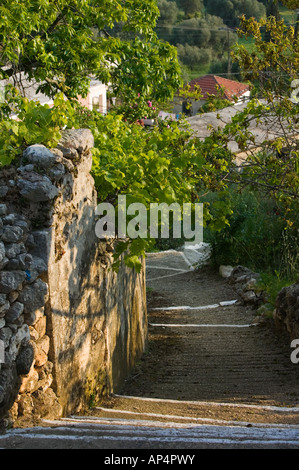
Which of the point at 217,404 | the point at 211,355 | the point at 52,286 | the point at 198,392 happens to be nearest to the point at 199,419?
the point at 217,404

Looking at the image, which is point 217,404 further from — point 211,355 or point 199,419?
point 211,355

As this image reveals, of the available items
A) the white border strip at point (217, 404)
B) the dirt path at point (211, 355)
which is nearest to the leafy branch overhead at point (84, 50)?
the dirt path at point (211, 355)

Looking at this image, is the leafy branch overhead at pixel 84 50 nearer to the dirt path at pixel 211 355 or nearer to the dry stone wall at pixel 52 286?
the dirt path at pixel 211 355

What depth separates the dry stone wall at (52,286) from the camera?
3717mm

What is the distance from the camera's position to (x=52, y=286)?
4141 millimetres

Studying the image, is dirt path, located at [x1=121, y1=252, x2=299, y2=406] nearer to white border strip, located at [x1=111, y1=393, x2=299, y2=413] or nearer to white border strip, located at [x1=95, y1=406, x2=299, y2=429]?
white border strip, located at [x1=111, y1=393, x2=299, y2=413]

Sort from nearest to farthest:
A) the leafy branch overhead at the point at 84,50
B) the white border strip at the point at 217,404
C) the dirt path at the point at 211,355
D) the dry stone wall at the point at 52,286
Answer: the dry stone wall at the point at 52,286
the white border strip at the point at 217,404
the dirt path at the point at 211,355
the leafy branch overhead at the point at 84,50

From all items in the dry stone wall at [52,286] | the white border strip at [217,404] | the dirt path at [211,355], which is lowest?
the dirt path at [211,355]

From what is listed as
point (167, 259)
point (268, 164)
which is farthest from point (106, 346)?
point (167, 259)

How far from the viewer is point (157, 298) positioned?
1202 cm

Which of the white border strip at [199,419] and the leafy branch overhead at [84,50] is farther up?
the leafy branch overhead at [84,50]

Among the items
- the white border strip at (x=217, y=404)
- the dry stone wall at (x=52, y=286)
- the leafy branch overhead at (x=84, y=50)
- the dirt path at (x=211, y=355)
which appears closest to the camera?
the dry stone wall at (x=52, y=286)

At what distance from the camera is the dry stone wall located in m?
3.72

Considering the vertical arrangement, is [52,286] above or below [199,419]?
above
